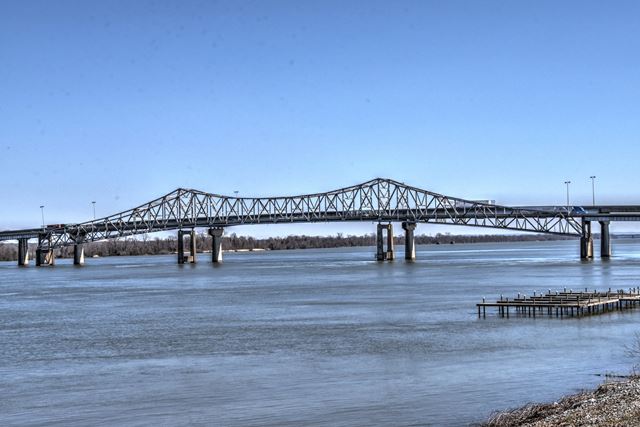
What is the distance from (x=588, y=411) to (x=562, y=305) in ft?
104

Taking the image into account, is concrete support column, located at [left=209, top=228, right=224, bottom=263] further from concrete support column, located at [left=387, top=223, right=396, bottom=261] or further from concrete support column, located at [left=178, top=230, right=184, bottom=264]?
concrete support column, located at [left=387, top=223, right=396, bottom=261]

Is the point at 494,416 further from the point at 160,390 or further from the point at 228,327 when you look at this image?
the point at 228,327

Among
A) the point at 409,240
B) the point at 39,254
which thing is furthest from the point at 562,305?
the point at 39,254

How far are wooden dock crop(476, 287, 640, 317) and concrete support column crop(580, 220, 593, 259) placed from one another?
100226 mm

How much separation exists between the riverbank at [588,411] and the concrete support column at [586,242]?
134178 millimetres

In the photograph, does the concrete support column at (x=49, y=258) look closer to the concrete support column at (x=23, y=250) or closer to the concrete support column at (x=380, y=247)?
the concrete support column at (x=23, y=250)

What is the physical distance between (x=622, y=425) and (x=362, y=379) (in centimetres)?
1237

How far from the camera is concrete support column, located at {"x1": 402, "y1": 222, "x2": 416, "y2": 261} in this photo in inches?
6560

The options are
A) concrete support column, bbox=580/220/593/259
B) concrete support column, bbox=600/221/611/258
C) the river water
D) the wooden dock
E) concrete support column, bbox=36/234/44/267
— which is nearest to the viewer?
the river water

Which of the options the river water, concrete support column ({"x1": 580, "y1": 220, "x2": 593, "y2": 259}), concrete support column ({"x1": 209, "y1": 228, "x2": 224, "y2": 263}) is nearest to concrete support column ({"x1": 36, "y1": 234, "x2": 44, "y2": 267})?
concrete support column ({"x1": 209, "y1": 228, "x2": 224, "y2": 263})

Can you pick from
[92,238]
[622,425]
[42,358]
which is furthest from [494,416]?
[92,238]

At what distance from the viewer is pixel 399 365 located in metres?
33.5

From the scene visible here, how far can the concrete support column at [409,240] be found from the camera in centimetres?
16662

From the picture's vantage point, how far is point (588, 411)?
2145 cm
